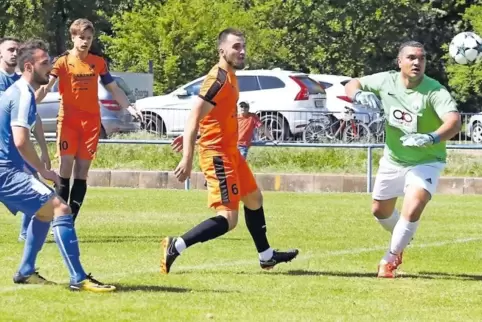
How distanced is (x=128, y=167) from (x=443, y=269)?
14.7 m

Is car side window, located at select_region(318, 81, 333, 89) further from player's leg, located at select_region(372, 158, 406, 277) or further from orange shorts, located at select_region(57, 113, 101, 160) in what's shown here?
player's leg, located at select_region(372, 158, 406, 277)

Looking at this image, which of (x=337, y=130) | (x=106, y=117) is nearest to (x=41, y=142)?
(x=337, y=130)

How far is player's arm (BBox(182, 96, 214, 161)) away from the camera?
32.8 feet

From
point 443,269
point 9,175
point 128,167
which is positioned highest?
point 9,175

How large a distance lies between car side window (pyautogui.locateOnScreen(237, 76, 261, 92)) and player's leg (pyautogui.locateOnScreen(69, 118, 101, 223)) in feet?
58.6

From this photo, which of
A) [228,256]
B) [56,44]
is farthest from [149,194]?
[56,44]

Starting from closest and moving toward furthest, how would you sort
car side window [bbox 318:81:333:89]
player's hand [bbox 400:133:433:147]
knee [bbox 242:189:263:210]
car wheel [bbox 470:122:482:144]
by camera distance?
1. player's hand [bbox 400:133:433:147]
2. knee [bbox 242:189:263:210]
3. car wheel [bbox 470:122:482:144]
4. car side window [bbox 318:81:333:89]

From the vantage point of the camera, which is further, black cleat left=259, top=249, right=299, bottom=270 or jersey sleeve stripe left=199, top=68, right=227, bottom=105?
black cleat left=259, top=249, right=299, bottom=270

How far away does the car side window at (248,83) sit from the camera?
31.2 m

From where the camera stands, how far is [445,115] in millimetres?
10453

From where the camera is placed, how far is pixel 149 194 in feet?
69.9

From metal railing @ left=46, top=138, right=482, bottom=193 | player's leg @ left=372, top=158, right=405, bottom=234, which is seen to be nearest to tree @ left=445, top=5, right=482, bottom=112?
metal railing @ left=46, top=138, right=482, bottom=193

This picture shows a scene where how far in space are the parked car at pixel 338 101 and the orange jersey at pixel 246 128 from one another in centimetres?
413

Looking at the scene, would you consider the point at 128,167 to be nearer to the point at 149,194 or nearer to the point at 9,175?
the point at 149,194
